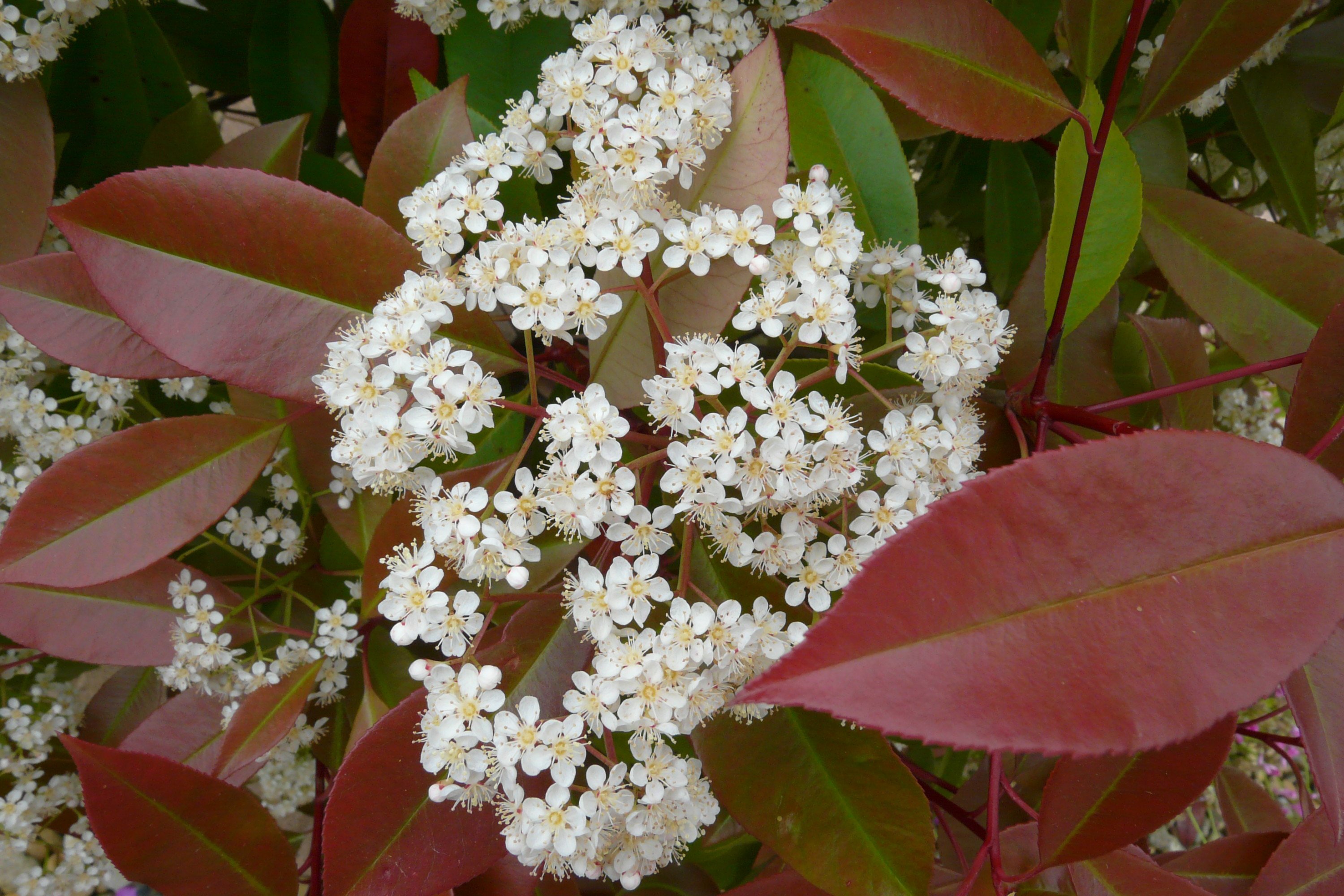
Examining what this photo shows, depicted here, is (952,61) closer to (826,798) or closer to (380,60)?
(826,798)

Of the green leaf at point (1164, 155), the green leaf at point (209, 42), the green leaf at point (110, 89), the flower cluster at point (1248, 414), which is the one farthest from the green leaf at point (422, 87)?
the flower cluster at point (1248, 414)

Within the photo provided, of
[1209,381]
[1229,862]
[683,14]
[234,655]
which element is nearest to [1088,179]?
[1209,381]

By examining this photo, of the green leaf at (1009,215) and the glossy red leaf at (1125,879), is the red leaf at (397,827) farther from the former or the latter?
the green leaf at (1009,215)

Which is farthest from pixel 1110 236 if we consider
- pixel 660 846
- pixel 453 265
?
pixel 660 846

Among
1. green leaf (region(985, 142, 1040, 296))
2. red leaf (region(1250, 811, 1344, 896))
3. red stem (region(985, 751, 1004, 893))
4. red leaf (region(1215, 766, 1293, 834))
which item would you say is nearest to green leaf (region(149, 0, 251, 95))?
green leaf (region(985, 142, 1040, 296))

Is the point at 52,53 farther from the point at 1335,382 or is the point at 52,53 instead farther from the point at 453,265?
the point at 1335,382

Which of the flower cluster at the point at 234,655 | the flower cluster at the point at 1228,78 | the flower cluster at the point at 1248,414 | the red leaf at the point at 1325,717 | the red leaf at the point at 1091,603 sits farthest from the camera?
the flower cluster at the point at 1248,414

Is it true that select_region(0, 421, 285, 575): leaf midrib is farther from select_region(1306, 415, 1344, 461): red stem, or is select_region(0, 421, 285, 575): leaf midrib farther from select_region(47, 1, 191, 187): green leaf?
select_region(1306, 415, 1344, 461): red stem
